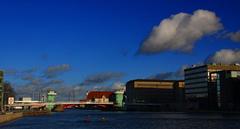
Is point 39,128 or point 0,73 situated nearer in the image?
point 39,128

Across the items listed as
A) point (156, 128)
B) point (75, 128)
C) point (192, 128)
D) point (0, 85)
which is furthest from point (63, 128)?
point (0, 85)

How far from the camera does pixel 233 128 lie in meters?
81.1

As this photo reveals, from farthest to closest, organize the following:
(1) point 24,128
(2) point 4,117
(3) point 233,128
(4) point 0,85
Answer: (4) point 0,85 < (2) point 4,117 < (1) point 24,128 < (3) point 233,128

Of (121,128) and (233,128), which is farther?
(121,128)

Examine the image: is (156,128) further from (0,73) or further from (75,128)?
(0,73)

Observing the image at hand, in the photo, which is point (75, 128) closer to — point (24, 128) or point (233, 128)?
point (24, 128)

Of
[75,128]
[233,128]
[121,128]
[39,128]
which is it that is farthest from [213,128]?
[39,128]

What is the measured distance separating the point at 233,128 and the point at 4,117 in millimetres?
61213

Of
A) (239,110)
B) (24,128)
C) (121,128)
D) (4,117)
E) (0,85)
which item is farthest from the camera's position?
(239,110)

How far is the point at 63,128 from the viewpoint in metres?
91.2

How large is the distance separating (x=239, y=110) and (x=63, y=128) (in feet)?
395

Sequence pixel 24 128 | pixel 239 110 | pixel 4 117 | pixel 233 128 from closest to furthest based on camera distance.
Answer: pixel 233 128 → pixel 24 128 → pixel 4 117 → pixel 239 110

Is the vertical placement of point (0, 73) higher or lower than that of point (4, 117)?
higher

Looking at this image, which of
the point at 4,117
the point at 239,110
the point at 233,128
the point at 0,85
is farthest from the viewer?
the point at 239,110
